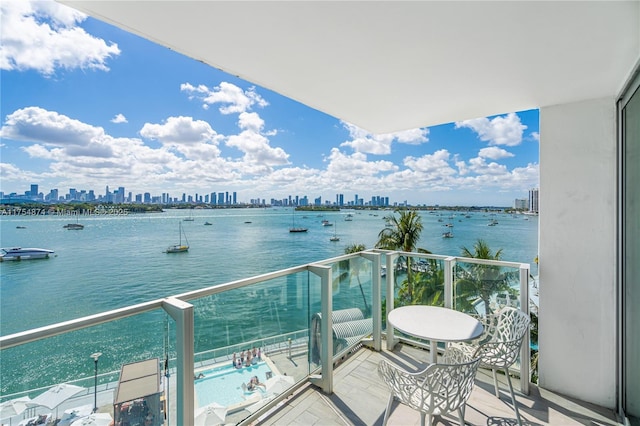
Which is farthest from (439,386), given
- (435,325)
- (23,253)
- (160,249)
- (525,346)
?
(160,249)

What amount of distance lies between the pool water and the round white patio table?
45.7 inches

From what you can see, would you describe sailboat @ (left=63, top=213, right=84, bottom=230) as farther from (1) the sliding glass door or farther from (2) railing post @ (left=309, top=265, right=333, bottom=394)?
(1) the sliding glass door

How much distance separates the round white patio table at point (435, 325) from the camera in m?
2.16

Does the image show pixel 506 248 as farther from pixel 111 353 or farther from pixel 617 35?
pixel 111 353

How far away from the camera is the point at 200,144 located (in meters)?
30.8

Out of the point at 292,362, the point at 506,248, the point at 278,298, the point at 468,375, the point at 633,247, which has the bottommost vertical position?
the point at 506,248

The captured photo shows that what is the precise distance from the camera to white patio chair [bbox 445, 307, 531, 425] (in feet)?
7.42

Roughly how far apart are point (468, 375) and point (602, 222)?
2069 mm

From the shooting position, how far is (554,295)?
2770 millimetres

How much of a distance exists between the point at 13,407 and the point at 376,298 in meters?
3.04

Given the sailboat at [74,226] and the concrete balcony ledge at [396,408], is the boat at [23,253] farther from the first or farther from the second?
the concrete balcony ledge at [396,408]

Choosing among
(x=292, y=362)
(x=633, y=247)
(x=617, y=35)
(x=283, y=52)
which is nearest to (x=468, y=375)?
(x=292, y=362)

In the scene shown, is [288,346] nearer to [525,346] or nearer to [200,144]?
[525,346]

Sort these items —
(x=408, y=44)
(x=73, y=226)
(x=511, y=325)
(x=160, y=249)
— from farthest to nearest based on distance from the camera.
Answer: (x=160, y=249), (x=73, y=226), (x=511, y=325), (x=408, y=44)
